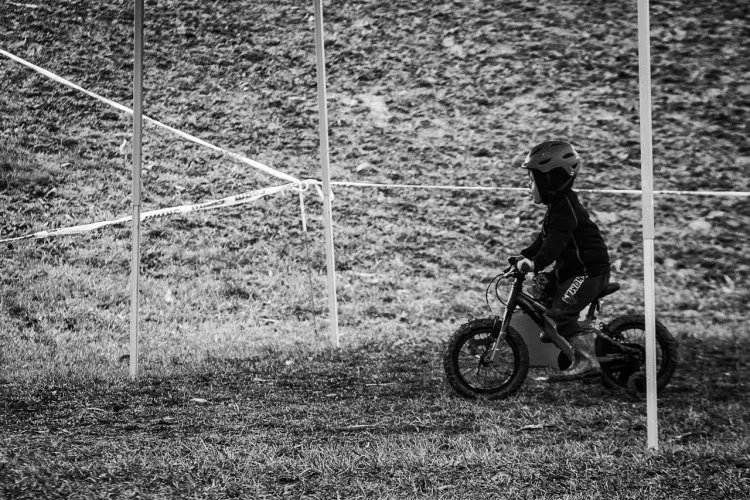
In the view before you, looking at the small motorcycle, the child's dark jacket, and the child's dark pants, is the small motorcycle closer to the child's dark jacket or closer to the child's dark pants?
the child's dark pants

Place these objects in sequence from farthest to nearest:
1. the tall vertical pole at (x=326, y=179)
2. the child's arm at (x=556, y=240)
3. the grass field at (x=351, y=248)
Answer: the tall vertical pole at (x=326, y=179) < the child's arm at (x=556, y=240) < the grass field at (x=351, y=248)

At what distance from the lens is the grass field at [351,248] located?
3855mm

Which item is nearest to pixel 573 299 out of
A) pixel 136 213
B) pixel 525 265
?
pixel 525 265

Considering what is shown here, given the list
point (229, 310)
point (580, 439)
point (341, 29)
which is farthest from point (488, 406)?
point (341, 29)

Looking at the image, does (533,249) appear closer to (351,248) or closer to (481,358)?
(481,358)

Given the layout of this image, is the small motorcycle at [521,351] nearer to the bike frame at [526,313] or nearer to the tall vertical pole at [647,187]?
the bike frame at [526,313]

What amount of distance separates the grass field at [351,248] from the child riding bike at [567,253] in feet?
1.30

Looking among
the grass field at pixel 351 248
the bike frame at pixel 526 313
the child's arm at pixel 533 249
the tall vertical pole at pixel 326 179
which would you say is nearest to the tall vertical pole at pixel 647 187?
the grass field at pixel 351 248

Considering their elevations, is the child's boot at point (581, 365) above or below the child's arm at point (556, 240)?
below

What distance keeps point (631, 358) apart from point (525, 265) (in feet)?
3.26

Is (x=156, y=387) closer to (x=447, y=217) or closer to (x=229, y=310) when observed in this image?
(x=229, y=310)

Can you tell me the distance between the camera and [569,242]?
527cm

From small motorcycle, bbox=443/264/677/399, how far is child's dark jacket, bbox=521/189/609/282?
0.61ft

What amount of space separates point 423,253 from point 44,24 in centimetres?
778
